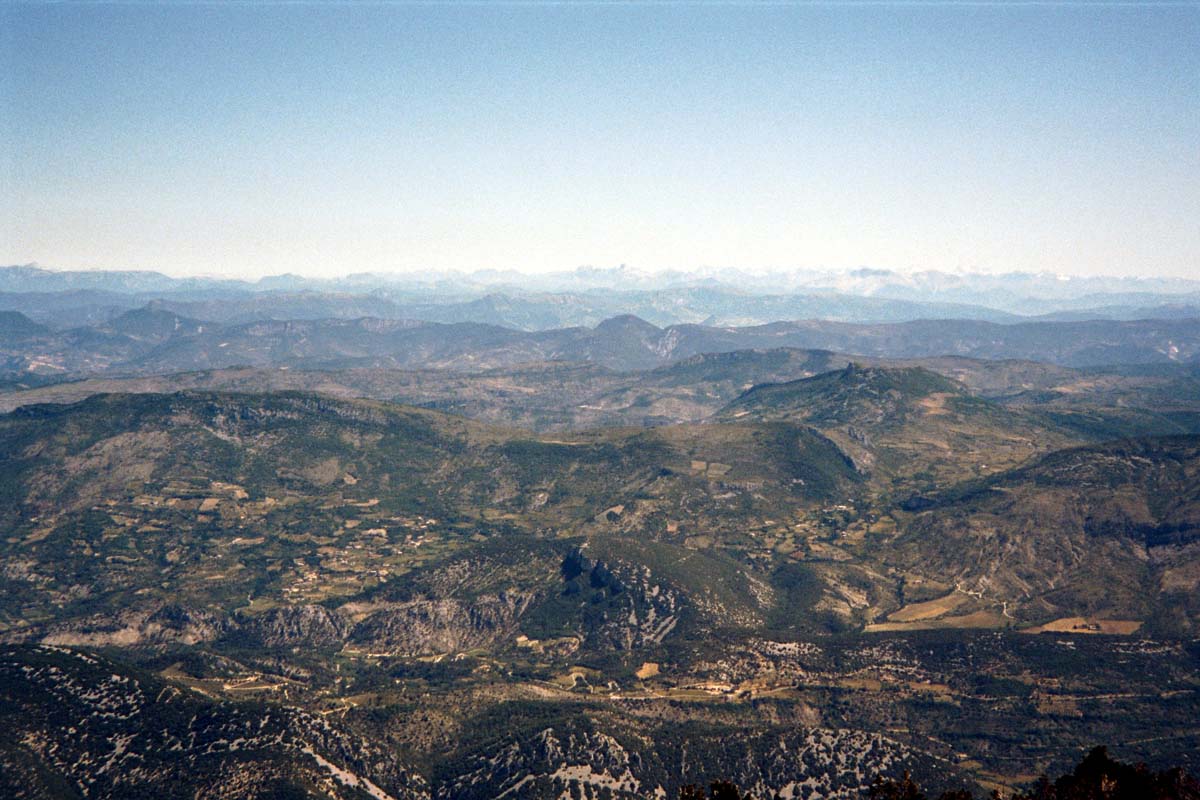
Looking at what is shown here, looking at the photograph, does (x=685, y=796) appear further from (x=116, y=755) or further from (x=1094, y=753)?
(x=116, y=755)

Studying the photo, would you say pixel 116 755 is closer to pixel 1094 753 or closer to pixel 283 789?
pixel 283 789

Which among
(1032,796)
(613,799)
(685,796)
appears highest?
(685,796)

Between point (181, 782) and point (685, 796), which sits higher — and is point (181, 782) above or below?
below

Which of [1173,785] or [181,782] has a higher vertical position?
[1173,785]

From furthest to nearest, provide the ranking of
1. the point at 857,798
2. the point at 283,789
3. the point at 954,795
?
1. the point at 857,798
2. the point at 283,789
3. the point at 954,795

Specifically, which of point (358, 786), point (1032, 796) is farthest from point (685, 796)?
point (358, 786)

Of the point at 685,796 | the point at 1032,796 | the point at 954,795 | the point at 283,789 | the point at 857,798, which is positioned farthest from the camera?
the point at 857,798

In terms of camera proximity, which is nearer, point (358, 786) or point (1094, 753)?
point (1094, 753)

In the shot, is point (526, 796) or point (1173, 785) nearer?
point (1173, 785)

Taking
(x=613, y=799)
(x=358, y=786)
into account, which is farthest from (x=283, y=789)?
(x=613, y=799)
